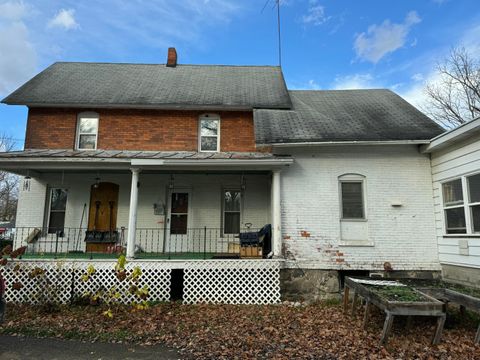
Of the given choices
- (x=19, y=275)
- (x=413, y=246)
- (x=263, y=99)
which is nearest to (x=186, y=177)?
(x=263, y=99)

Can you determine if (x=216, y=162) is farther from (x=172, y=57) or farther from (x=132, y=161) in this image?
(x=172, y=57)

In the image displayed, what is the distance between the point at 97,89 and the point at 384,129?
32.6ft

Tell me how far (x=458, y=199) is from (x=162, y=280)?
25.4ft

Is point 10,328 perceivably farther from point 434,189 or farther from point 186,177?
point 434,189

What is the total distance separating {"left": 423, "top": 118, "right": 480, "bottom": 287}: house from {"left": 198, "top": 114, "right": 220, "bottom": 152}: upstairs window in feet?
21.1

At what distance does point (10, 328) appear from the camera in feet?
21.5

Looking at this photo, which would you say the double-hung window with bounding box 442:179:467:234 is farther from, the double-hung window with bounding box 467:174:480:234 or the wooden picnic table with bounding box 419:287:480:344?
the wooden picnic table with bounding box 419:287:480:344

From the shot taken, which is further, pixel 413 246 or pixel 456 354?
pixel 413 246

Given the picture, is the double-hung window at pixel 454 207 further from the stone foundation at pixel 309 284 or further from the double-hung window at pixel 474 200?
the stone foundation at pixel 309 284

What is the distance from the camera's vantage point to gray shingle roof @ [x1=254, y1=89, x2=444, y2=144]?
899 cm

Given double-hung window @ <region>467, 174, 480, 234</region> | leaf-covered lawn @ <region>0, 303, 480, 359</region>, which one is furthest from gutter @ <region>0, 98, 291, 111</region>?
leaf-covered lawn @ <region>0, 303, 480, 359</region>

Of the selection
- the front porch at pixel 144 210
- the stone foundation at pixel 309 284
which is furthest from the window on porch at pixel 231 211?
the stone foundation at pixel 309 284

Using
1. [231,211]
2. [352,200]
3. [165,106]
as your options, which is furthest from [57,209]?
[352,200]

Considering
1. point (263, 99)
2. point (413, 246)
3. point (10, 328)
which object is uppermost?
point (263, 99)
